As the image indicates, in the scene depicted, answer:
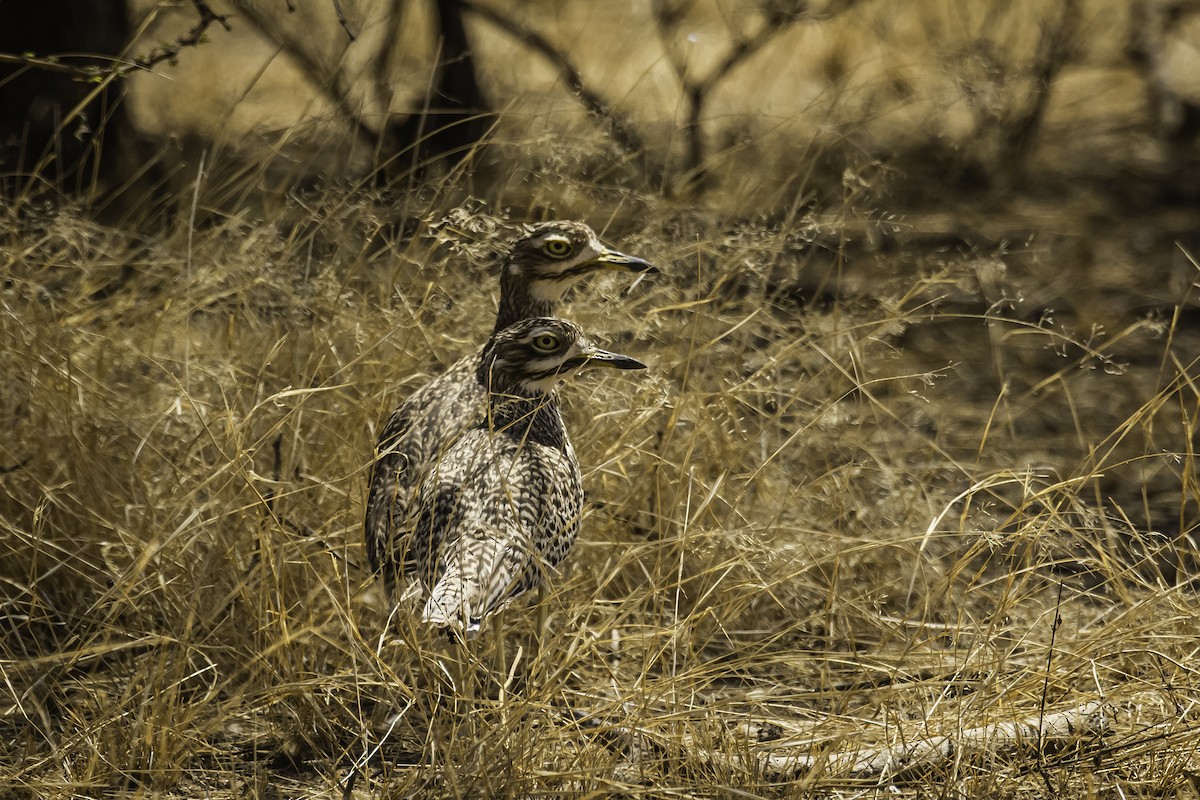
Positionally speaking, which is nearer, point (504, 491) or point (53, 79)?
point (504, 491)

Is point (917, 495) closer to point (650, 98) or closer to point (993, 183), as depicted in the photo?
point (993, 183)

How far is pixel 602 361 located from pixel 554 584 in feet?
1.97

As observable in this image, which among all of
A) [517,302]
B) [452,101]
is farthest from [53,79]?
[517,302]

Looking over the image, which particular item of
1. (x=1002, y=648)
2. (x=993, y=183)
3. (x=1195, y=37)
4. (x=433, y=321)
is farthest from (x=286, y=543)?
(x=1195, y=37)

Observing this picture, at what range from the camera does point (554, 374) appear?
3.45m

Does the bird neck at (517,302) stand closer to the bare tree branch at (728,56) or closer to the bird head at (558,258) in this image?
the bird head at (558,258)

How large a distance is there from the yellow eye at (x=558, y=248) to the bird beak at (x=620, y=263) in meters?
0.07

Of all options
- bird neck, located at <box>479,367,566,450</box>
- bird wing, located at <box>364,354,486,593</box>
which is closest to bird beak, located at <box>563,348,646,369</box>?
bird neck, located at <box>479,367,566,450</box>

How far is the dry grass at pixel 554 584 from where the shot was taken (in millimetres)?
3150

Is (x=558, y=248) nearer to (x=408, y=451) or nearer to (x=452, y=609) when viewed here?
(x=408, y=451)

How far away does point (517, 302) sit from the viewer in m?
3.88

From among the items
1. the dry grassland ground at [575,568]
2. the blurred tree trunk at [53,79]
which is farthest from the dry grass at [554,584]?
the blurred tree trunk at [53,79]

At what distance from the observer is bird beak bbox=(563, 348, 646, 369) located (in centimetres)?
339

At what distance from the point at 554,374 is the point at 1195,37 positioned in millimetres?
7851
